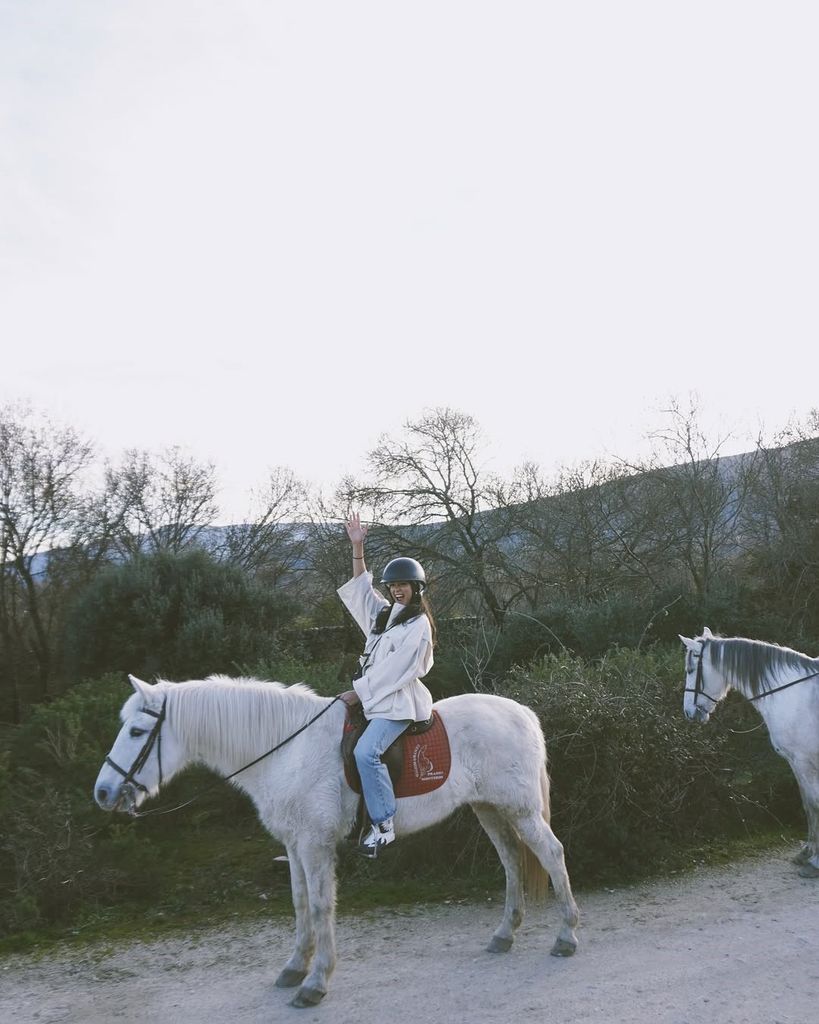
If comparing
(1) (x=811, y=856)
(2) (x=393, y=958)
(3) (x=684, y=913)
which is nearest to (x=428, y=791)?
(2) (x=393, y=958)

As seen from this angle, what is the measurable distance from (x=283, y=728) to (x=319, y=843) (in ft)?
2.27

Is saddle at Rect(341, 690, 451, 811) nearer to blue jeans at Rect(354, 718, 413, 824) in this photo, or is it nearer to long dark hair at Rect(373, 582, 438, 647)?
blue jeans at Rect(354, 718, 413, 824)

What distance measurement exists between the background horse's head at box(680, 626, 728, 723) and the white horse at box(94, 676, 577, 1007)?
97.5 inches

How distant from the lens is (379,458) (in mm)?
18938

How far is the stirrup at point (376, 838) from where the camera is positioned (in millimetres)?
4676

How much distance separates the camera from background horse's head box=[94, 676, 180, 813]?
4.71m

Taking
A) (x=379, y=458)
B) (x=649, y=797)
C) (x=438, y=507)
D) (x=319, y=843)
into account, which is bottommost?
(x=649, y=797)

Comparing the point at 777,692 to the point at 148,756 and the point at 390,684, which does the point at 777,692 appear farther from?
the point at 148,756

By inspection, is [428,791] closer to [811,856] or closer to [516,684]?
[516,684]

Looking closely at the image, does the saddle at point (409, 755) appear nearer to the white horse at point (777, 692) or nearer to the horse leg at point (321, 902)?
the horse leg at point (321, 902)

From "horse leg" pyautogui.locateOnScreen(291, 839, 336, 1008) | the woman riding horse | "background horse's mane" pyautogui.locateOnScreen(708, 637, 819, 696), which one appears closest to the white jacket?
the woman riding horse

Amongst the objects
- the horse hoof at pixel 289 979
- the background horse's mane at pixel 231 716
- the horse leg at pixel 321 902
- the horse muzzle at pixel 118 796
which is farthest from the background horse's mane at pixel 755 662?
the horse muzzle at pixel 118 796

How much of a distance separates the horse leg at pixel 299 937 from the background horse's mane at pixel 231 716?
659 mm

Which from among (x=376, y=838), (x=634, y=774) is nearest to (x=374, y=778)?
(x=376, y=838)
